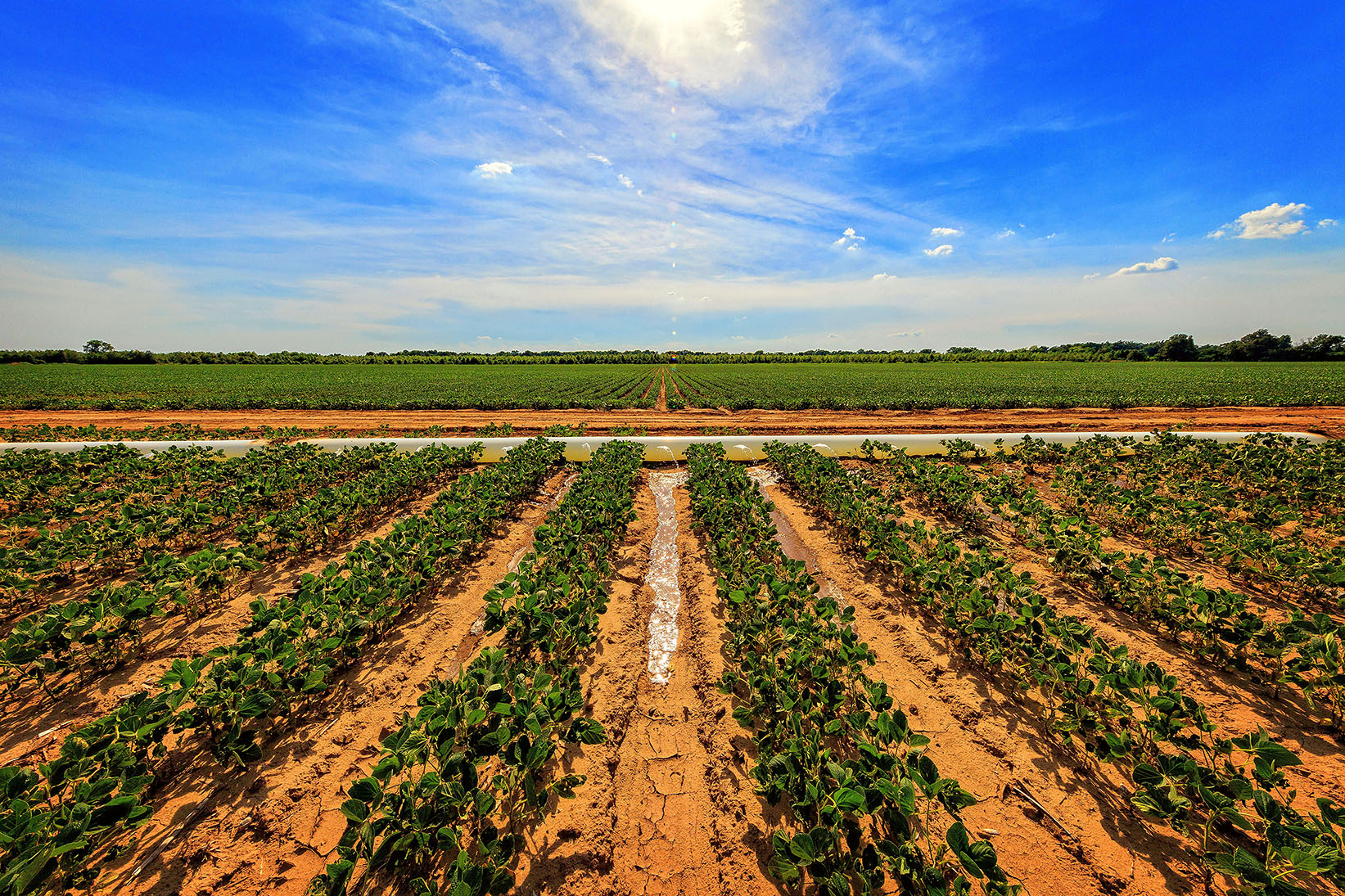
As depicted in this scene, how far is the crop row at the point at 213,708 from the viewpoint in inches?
97.0

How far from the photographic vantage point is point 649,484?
434 inches

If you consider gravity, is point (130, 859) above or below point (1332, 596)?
below

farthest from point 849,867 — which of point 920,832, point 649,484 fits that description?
point 649,484

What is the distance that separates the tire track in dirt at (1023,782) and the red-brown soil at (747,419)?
1266 cm

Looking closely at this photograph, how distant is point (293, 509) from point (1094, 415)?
29.8 m

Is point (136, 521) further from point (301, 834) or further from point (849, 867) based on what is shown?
point (849, 867)

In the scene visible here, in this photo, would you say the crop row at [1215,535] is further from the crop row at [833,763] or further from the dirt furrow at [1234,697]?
the crop row at [833,763]

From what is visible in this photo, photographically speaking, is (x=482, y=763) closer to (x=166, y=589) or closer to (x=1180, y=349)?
(x=166, y=589)

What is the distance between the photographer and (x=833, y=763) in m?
2.92

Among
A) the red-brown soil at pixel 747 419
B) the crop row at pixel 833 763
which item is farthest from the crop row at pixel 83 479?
the crop row at pixel 833 763

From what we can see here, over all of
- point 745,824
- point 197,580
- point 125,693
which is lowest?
point 745,824

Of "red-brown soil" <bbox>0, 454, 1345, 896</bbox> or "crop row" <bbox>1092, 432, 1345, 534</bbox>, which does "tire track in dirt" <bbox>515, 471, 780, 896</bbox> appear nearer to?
"red-brown soil" <bbox>0, 454, 1345, 896</bbox>

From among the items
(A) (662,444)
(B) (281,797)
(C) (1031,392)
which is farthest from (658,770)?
(C) (1031,392)

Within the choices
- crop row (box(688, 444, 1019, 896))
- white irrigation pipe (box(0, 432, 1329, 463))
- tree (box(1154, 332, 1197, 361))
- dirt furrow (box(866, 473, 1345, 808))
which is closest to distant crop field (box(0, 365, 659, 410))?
white irrigation pipe (box(0, 432, 1329, 463))
